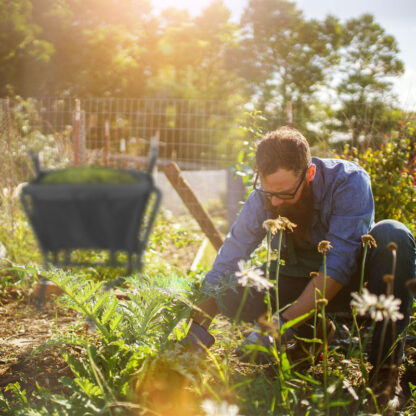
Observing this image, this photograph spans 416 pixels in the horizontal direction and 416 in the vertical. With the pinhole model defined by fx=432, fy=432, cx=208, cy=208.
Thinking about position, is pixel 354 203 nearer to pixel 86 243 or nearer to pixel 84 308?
pixel 84 308

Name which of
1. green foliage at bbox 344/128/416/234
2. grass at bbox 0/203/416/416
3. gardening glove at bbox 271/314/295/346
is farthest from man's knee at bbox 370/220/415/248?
green foliage at bbox 344/128/416/234

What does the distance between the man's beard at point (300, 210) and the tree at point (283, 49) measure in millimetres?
20021

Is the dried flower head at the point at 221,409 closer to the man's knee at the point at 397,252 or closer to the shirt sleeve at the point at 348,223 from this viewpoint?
the shirt sleeve at the point at 348,223

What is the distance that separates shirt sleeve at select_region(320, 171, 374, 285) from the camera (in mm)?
1955

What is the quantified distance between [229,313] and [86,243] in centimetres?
196

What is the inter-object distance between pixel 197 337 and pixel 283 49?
2459 centimetres

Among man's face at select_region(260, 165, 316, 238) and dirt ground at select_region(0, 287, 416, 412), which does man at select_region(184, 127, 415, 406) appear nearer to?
man's face at select_region(260, 165, 316, 238)

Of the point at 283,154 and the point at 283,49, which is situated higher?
the point at 283,49

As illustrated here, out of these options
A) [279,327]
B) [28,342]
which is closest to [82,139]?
[28,342]

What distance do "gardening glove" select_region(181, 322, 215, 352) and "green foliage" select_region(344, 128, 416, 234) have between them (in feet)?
6.27

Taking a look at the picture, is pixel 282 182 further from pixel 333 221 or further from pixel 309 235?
pixel 309 235

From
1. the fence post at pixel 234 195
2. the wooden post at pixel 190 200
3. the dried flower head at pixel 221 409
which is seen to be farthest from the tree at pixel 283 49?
the dried flower head at pixel 221 409

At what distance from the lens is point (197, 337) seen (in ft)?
6.40

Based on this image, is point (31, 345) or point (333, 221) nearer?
point (333, 221)
